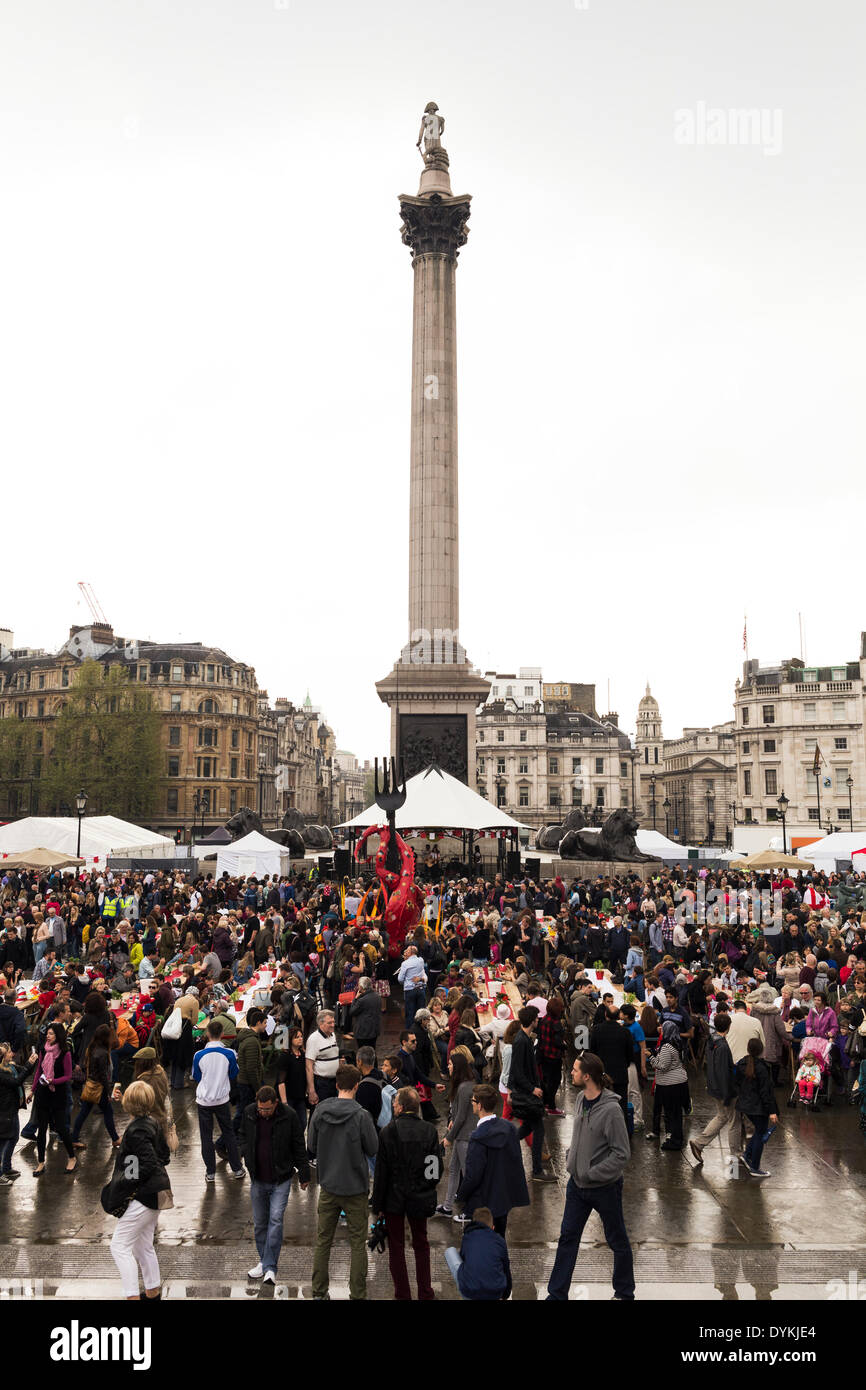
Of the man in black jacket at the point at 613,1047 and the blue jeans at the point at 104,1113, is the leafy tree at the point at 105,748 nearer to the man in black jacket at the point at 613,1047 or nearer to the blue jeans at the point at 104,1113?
the blue jeans at the point at 104,1113

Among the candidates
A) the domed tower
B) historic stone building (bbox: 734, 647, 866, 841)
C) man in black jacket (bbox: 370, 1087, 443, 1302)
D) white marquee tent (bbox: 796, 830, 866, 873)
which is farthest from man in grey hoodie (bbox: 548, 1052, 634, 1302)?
the domed tower

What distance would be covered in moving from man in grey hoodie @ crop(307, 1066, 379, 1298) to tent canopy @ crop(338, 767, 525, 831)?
1798cm

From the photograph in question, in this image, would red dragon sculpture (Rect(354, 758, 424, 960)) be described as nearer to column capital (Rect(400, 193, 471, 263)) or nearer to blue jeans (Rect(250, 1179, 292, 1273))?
blue jeans (Rect(250, 1179, 292, 1273))

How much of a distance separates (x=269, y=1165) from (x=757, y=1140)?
5098 millimetres

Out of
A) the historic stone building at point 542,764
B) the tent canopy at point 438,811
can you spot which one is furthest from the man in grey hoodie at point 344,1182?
the historic stone building at point 542,764

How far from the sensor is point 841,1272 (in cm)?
757

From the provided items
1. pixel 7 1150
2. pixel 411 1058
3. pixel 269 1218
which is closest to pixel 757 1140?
pixel 411 1058

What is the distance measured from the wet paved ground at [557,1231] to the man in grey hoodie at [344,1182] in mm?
427

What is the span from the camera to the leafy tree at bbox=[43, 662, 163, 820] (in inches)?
3104

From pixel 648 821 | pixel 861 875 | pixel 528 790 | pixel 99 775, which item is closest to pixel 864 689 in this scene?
pixel 528 790
